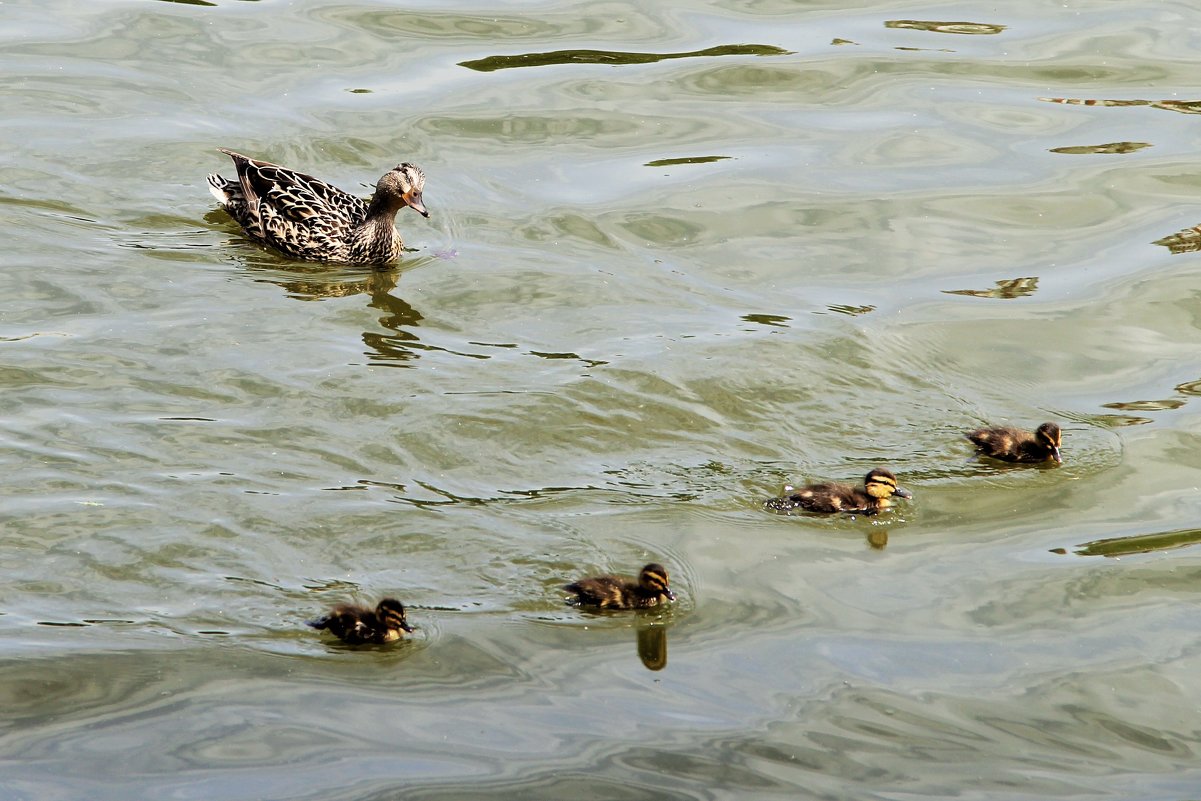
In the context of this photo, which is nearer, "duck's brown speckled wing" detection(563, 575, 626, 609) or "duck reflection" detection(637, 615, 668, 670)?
"duck reflection" detection(637, 615, 668, 670)

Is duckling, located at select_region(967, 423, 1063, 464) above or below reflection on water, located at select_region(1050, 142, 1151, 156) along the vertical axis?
below

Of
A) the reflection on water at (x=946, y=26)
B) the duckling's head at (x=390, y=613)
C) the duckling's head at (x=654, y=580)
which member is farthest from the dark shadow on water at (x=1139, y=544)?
the reflection on water at (x=946, y=26)

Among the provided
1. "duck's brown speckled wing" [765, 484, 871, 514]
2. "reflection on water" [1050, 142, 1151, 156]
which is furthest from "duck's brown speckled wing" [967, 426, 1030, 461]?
"reflection on water" [1050, 142, 1151, 156]

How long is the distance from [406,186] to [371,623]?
4.81 meters

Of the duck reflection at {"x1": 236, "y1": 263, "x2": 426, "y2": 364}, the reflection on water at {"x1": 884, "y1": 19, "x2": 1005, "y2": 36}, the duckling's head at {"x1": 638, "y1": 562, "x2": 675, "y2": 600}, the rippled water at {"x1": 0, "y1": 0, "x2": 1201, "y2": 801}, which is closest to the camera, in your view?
the rippled water at {"x1": 0, "y1": 0, "x2": 1201, "y2": 801}

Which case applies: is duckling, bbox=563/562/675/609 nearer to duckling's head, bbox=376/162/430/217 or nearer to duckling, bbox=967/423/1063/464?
duckling, bbox=967/423/1063/464

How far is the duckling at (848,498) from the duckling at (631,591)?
3.53 feet

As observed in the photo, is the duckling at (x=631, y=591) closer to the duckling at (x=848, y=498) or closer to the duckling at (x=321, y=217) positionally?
the duckling at (x=848, y=498)

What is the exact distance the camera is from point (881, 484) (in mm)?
7793

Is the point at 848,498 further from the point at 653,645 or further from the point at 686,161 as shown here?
the point at 686,161

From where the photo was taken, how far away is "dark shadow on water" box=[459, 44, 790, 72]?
45.7 feet

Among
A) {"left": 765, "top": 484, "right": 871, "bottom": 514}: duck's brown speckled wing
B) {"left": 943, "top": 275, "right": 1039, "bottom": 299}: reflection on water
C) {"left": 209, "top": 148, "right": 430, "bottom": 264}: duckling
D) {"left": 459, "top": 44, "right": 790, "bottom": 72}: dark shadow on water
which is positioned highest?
{"left": 459, "top": 44, "right": 790, "bottom": 72}: dark shadow on water

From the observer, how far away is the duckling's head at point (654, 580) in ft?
22.9

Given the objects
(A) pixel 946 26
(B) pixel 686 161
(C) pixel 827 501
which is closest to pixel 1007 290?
(B) pixel 686 161
